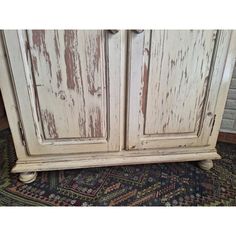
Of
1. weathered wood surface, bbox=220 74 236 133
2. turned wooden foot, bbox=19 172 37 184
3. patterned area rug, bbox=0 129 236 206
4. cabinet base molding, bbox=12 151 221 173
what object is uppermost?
weathered wood surface, bbox=220 74 236 133

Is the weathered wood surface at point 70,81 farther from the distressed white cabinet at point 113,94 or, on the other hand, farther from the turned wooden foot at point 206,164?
the turned wooden foot at point 206,164

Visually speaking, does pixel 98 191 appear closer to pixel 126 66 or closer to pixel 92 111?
pixel 92 111

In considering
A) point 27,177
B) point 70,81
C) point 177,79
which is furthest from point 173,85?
point 27,177

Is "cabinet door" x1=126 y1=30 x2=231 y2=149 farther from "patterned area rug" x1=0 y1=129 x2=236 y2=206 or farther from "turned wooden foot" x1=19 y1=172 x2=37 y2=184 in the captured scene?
"turned wooden foot" x1=19 y1=172 x2=37 y2=184

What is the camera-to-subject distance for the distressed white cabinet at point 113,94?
2.53 ft

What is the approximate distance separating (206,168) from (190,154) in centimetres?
13

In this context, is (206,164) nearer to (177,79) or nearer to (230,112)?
(230,112)

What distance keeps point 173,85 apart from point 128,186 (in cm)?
48

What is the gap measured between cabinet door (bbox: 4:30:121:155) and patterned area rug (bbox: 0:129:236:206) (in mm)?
164

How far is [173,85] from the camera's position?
0.88m

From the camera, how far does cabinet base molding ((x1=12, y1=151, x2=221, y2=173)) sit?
0.99m

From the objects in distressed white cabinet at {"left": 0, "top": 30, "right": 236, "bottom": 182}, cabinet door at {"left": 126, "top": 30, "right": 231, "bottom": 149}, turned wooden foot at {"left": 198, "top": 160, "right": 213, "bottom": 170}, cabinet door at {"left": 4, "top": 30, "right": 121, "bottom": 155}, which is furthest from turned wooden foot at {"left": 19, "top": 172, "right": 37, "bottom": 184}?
turned wooden foot at {"left": 198, "top": 160, "right": 213, "bottom": 170}

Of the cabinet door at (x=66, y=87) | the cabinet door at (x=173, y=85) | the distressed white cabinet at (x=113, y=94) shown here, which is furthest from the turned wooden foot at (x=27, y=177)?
the cabinet door at (x=173, y=85)

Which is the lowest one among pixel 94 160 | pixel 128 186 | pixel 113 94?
pixel 128 186
